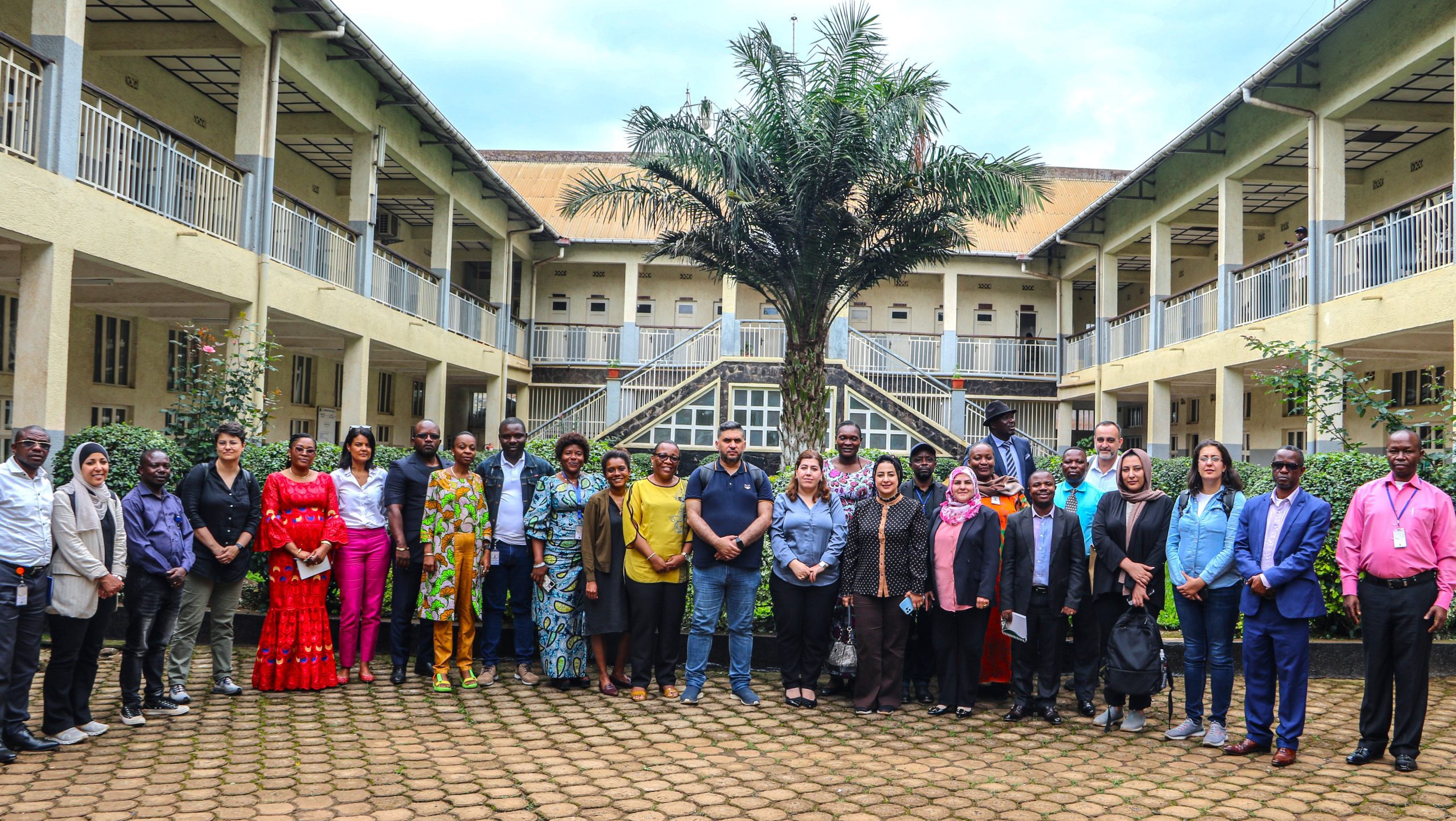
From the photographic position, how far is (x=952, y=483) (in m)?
6.59

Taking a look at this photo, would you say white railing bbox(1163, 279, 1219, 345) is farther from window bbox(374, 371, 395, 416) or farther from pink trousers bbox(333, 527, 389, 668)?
window bbox(374, 371, 395, 416)

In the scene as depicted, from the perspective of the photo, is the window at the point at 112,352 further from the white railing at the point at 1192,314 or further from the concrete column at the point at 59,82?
the white railing at the point at 1192,314

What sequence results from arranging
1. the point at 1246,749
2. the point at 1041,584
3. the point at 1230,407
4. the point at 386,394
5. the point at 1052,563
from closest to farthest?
the point at 1246,749
the point at 1052,563
the point at 1041,584
the point at 1230,407
the point at 386,394

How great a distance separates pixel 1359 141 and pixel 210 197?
15.9 metres

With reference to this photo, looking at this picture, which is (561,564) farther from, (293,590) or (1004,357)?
(1004,357)

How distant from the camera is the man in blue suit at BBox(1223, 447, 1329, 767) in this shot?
541cm

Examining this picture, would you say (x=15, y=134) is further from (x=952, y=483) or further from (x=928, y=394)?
(x=928, y=394)

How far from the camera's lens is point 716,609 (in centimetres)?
679

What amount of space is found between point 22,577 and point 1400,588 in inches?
276

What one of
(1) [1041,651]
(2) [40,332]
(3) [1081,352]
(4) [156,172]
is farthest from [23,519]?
(3) [1081,352]

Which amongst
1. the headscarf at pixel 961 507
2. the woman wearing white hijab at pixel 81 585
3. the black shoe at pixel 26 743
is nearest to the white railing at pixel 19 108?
the woman wearing white hijab at pixel 81 585

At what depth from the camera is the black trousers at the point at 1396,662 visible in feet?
17.4

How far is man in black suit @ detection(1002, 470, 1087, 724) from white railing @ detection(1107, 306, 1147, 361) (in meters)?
14.9

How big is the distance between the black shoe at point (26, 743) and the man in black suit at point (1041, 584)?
535 centimetres
